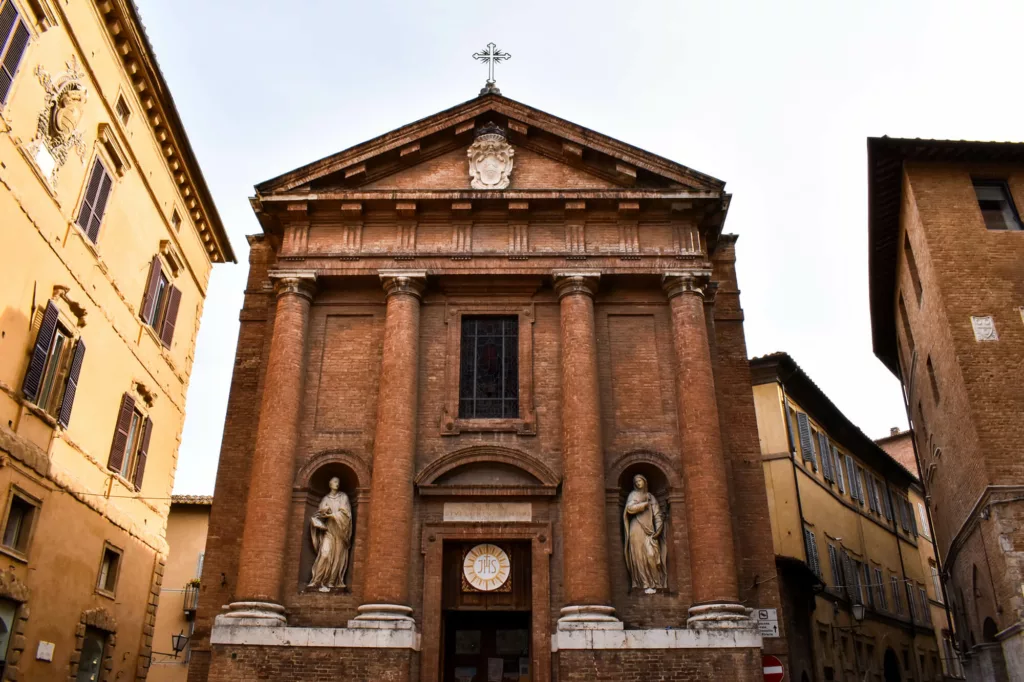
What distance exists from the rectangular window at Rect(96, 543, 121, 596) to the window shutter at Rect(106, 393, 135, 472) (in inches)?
73.4

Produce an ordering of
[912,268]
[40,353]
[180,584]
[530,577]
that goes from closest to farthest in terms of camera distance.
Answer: [530,577] < [40,353] < [912,268] < [180,584]

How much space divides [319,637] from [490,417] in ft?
16.8

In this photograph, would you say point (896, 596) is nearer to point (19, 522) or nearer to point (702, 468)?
point (702, 468)

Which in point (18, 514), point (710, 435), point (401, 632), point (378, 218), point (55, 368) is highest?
point (378, 218)

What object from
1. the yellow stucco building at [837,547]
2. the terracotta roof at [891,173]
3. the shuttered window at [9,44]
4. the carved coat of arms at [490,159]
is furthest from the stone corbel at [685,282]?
the shuttered window at [9,44]

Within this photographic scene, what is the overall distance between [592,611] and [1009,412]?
9.22 meters

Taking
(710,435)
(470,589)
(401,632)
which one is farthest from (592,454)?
(401,632)

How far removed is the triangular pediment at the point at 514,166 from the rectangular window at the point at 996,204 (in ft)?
21.0

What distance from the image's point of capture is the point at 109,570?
67.1 feet

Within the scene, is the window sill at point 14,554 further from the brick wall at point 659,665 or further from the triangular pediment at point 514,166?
the brick wall at point 659,665

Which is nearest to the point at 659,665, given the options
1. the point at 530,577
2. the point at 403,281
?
the point at 530,577

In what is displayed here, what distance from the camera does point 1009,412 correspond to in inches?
676

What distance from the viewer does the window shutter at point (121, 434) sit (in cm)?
2042

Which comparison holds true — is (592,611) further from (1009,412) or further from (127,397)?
(127,397)
